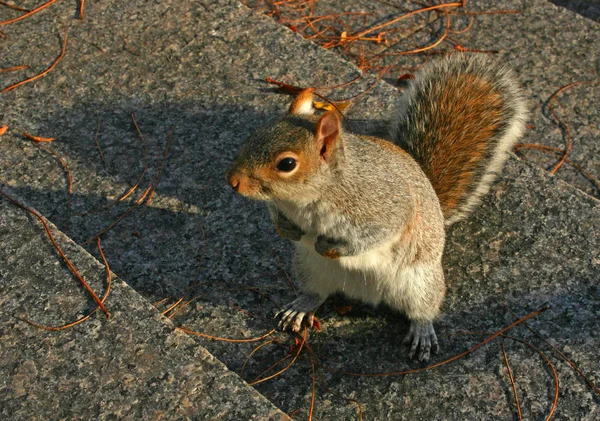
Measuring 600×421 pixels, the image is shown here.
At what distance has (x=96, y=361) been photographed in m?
2.10

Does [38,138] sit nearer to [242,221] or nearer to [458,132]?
[242,221]

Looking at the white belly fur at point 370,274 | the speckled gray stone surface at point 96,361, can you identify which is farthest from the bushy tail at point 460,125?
the speckled gray stone surface at point 96,361

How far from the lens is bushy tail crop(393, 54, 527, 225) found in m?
2.84

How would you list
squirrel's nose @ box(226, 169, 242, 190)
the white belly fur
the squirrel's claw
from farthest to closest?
1. the squirrel's claw
2. the white belly fur
3. squirrel's nose @ box(226, 169, 242, 190)

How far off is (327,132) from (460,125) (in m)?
0.89

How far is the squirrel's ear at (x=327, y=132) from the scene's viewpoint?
2176 mm

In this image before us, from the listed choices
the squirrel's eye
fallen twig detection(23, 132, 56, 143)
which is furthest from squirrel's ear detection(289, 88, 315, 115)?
fallen twig detection(23, 132, 56, 143)

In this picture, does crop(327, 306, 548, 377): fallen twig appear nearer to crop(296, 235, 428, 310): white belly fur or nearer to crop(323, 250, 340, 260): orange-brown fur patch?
crop(296, 235, 428, 310): white belly fur

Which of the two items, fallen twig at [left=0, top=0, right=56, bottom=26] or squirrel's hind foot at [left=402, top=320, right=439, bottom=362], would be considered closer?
squirrel's hind foot at [left=402, top=320, right=439, bottom=362]

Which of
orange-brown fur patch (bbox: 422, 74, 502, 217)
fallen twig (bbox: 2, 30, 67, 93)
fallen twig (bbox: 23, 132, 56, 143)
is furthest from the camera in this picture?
fallen twig (bbox: 2, 30, 67, 93)

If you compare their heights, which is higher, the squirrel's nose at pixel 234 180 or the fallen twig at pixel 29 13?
the squirrel's nose at pixel 234 180

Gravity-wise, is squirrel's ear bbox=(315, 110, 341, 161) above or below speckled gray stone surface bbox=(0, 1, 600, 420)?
above

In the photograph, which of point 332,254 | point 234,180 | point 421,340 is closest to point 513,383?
point 421,340

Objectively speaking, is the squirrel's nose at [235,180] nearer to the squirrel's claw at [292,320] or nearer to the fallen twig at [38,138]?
the squirrel's claw at [292,320]
